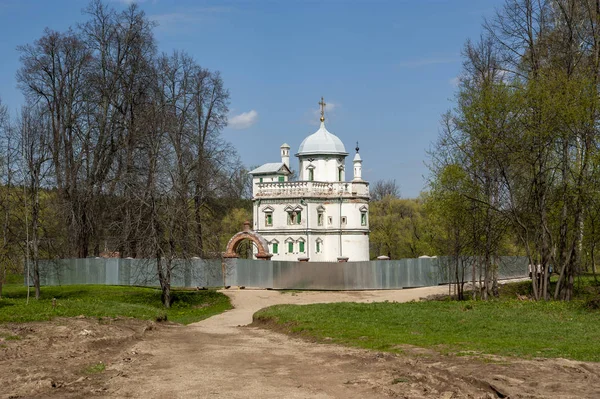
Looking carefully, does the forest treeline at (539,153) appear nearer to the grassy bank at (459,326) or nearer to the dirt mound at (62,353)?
the grassy bank at (459,326)

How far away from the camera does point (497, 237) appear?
31.8 metres

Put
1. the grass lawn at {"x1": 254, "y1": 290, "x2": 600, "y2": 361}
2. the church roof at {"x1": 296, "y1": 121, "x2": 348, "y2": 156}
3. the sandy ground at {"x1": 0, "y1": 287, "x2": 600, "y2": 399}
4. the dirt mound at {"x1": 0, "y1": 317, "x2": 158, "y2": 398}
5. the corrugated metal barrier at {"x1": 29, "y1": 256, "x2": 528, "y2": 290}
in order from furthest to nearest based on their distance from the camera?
1. the church roof at {"x1": 296, "y1": 121, "x2": 348, "y2": 156}
2. the corrugated metal barrier at {"x1": 29, "y1": 256, "x2": 528, "y2": 290}
3. the grass lawn at {"x1": 254, "y1": 290, "x2": 600, "y2": 361}
4. the dirt mound at {"x1": 0, "y1": 317, "x2": 158, "y2": 398}
5. the sandy ground at {"x1": 0, "y1": 287, "x2": 600, "y2": 399}

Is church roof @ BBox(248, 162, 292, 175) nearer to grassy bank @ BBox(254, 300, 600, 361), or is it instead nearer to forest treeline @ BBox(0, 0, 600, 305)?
forest treeline @ BBox(0, 0, 600, 305)

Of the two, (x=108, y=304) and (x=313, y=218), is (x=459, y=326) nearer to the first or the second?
(x=108, y=304)

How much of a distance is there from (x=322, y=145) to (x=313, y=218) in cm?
762

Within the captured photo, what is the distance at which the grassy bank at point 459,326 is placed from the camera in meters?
15.7

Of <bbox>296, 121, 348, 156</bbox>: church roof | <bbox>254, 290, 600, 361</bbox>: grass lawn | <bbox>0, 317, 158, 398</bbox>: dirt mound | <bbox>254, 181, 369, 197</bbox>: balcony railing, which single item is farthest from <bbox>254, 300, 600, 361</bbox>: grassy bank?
<bbox>296, 121, 348, 156</bbox>: church roof

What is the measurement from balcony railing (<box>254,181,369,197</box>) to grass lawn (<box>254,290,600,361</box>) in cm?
3676

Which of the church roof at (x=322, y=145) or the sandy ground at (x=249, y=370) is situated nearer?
the sandy ground at (x=249, y=370)

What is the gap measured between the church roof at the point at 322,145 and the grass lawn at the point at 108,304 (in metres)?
27.9

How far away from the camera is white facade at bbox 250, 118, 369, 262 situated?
6353cm

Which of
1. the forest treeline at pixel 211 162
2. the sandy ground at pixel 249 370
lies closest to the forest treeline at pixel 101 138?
the forest treeline at pixel 211 162

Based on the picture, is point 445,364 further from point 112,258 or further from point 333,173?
point 333,173

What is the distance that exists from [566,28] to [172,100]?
89.1 ft
